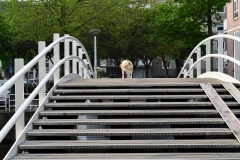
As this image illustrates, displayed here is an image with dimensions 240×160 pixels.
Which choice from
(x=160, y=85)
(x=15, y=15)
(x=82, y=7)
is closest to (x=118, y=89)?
(x=160, y=85)

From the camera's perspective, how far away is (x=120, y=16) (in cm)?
2294

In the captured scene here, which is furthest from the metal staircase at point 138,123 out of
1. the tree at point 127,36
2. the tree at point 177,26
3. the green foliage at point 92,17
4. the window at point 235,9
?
the window at point 235,9

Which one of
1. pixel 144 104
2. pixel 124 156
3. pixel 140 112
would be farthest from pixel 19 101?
pixel 144 104

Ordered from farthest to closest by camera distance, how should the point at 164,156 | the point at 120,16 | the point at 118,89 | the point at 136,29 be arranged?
1. the point at 136,29
2. the point at 120,16
3. the point at 118,89
4. the point at 164,156

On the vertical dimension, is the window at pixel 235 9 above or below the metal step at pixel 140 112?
above

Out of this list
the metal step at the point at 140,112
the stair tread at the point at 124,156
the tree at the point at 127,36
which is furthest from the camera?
the tree at the point at 127,36

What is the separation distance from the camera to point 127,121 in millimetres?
5555

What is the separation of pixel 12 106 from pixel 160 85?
15.4m

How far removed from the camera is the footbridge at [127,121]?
4.77 meters

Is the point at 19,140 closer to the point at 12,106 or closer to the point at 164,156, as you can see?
the point at 164,156

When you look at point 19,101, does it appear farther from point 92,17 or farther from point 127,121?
point 92,17

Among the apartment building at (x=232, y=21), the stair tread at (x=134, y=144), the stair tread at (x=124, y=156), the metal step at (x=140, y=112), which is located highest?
the apartment building at (x=232, y=21)

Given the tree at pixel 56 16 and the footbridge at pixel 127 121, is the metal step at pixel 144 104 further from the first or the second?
the tree at pixel 56 16

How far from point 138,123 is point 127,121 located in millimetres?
170
